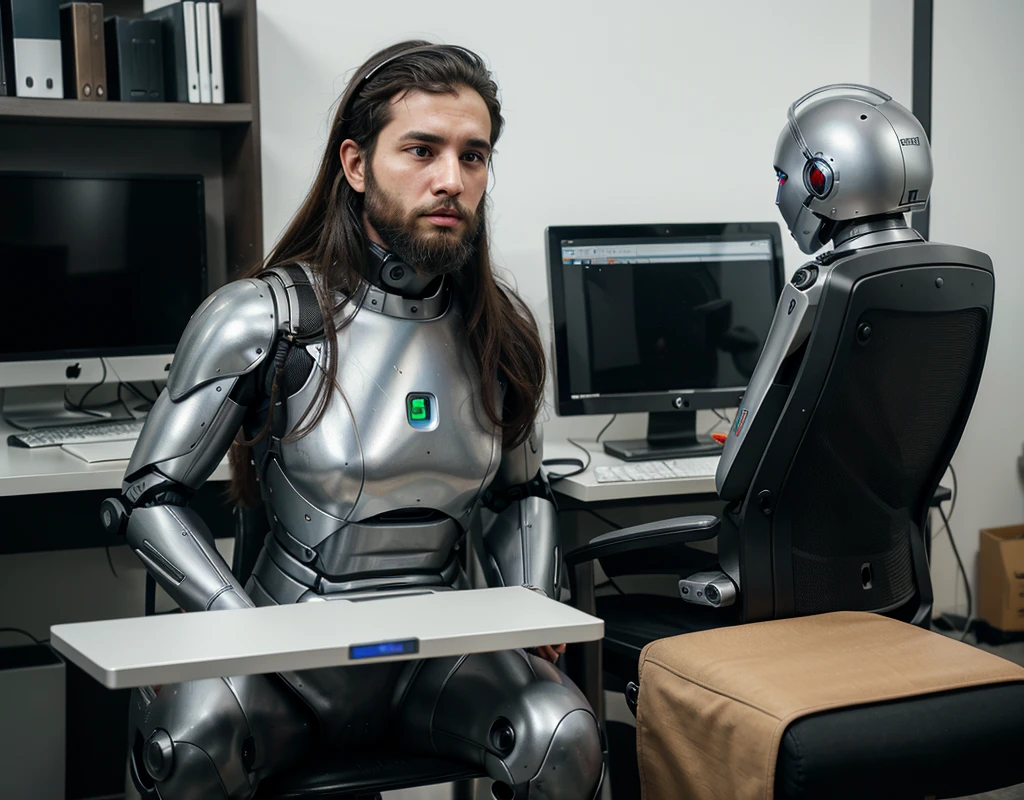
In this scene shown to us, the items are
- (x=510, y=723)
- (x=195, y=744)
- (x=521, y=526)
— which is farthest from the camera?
(x=521, y=526)

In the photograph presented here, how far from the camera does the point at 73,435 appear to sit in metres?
2.38

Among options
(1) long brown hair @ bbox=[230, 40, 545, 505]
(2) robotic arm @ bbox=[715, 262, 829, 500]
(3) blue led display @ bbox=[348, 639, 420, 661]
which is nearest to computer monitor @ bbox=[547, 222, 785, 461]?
(1) long brown hair @ bbox=[230, 40, 545, 505]

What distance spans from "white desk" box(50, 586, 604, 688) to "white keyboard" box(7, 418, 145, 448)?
109 centimetres

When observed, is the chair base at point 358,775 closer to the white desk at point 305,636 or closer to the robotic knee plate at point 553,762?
the robotic knee plate at point 553,762

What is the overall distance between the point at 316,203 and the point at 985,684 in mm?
1254

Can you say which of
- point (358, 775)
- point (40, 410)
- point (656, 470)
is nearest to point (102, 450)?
point (40, 410)

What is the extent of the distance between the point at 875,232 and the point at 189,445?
3.40 feet

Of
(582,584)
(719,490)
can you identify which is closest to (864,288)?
(719,490)

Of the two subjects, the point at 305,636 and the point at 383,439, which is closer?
the point at 305,636

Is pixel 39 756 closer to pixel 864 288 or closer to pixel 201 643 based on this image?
pixel 201 643

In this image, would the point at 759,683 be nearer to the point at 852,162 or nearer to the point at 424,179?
the point at 852,162

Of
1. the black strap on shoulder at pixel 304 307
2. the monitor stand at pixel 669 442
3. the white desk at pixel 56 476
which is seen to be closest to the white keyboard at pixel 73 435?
the white desk at pixel 56 476

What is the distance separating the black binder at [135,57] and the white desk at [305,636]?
4.82 ft

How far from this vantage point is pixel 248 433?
1.84m
